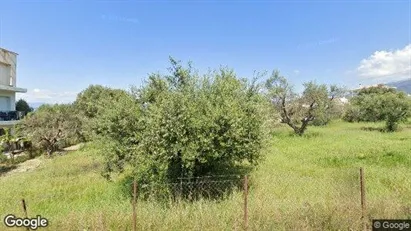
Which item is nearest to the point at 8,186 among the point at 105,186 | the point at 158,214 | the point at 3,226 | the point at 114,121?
the point at 105,186

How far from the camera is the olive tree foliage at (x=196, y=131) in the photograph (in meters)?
8.59

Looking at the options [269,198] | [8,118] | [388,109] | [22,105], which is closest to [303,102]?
[388,109]

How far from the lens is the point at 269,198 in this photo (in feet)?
27.6

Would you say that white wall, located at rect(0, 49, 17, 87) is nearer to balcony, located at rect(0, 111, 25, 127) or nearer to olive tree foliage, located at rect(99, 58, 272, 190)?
balcony, located at rect(0, 111, 25, 127)

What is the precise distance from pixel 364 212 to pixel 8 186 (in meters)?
13.9

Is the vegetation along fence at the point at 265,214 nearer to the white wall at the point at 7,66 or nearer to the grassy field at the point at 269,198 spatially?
the grassy field at the point at 269,198

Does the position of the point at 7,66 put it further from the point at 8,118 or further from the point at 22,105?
the point at 22,105

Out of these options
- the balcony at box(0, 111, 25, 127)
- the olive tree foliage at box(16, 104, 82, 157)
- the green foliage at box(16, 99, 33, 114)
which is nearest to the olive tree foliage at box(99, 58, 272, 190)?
the olive tree foliage at box(16, 104, 82, 157)

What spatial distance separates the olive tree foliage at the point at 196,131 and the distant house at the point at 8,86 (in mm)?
20700

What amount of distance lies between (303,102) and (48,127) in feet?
73.3

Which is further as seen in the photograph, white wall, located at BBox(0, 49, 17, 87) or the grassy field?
white wall, located at BBox(0, 49, 17, 87)

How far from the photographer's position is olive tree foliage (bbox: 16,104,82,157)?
22.8 metres

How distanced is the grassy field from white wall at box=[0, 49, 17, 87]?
15.0m

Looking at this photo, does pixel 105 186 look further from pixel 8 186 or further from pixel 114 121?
pixel 8 186
